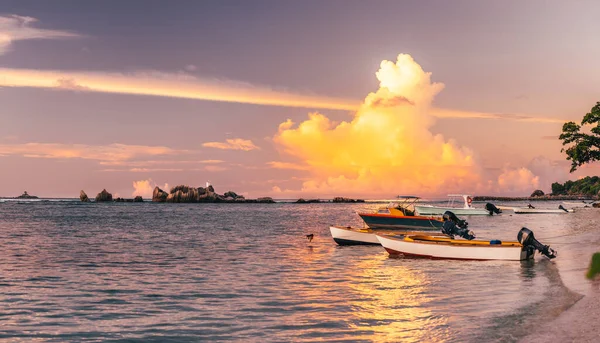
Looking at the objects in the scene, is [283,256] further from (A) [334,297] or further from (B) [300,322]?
(B) [300,322]

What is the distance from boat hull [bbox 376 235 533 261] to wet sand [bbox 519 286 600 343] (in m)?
14.2

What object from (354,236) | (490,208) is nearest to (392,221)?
(354,236)

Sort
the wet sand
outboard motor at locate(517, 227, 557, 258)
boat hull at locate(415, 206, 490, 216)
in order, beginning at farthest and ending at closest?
boat hull at locate(415, 206, 490, 216)
outboard motor at locate(517, 227, 557, 258)
the wet sand

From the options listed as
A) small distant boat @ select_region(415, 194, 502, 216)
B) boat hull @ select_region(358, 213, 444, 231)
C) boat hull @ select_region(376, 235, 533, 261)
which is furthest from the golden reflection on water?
small distant boat @ select_region(415, 194, 502, 216)

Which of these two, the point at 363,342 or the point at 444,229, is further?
the point at 444,229

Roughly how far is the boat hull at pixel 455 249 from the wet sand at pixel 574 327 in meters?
14.2

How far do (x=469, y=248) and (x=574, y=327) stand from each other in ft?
60.7

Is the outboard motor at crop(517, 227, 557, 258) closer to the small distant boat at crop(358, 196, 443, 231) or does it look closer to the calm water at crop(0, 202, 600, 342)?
the calm water at crop(0, 202, 600, 342)

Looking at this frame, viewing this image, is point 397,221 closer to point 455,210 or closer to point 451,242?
point 451,242

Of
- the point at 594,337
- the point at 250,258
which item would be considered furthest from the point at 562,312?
the point at 250,258

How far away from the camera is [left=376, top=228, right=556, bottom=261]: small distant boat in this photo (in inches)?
1363

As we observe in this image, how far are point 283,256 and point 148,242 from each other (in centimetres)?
2146

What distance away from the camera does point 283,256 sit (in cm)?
4344

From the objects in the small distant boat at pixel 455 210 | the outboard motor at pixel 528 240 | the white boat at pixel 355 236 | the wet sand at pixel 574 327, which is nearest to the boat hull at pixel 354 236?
the white boat at pixel 355 236
